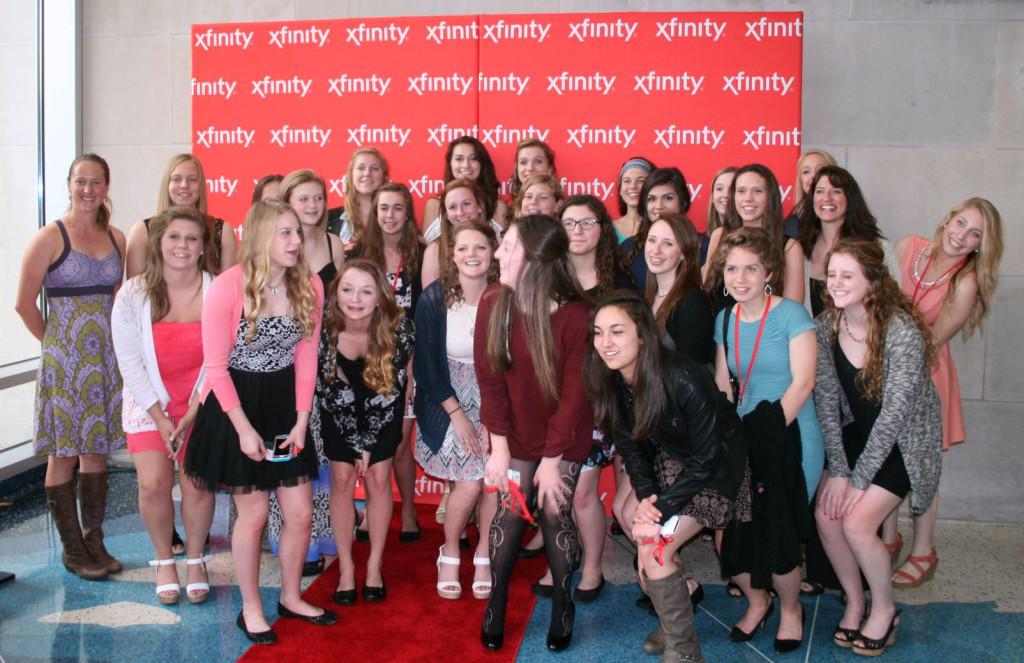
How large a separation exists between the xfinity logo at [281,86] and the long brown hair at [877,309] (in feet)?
Answer: 10.3

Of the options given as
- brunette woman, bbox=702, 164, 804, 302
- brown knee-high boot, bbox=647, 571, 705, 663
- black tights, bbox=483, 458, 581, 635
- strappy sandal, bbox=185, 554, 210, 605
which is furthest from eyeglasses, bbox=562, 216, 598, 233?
strappy sandal, bbox=185, 554, 210, 605

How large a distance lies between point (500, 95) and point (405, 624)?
9.16ft

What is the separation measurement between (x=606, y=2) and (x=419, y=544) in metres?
3.17

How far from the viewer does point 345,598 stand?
12.2ft

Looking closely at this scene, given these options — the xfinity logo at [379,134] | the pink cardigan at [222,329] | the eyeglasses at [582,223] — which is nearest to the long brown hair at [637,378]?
the eyeglasses at [582,223]

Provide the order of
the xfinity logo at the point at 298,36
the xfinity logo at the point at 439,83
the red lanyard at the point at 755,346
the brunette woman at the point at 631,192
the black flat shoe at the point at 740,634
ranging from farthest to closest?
the xfinity logo at the point at 298,36, the xfinity logo at the point at 439,83, the brunette woman at the point at 631,192, the black flat shoe at the point at 740,634, the red lanyard at the point at 755,346

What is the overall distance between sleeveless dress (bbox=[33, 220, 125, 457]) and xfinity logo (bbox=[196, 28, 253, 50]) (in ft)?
5.45

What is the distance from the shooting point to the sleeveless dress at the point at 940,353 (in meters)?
4.16

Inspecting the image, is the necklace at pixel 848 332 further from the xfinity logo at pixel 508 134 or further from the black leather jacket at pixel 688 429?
the xfinity logo at pixel 508 134

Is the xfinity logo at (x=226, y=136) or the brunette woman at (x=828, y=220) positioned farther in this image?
the xfinity logo at (x=226, y=136)

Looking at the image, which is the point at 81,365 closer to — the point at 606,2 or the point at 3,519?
the point at 3,519

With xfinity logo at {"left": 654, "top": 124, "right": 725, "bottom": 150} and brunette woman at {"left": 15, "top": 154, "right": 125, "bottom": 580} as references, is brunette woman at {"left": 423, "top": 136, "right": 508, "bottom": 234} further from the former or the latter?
brunette woman at {"left": 15, "top": 154, "right": 125, "bottom": 580}

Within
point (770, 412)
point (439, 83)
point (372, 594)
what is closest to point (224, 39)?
point (439, 83)

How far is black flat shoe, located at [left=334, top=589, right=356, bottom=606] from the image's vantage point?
12.2 feet
